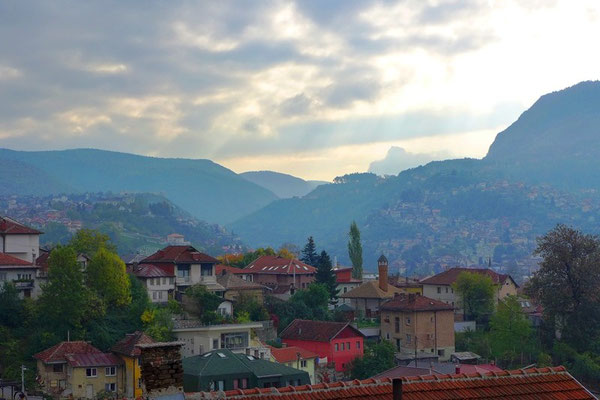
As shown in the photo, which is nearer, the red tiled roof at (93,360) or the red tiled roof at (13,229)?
the red tiled roof at (93,360)

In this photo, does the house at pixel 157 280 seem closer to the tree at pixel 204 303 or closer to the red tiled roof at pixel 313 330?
the tree at pixel 204 303

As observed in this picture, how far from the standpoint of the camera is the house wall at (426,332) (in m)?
64.8

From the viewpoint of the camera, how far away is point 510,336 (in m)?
64.5

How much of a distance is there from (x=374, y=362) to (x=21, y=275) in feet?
80.2

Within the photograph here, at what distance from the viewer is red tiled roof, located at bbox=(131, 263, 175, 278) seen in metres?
62.7

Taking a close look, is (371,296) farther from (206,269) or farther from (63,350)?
(63,350)

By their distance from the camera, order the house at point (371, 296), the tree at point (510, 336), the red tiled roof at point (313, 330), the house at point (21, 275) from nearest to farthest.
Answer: the house at point (21, 275), the red tiled roof at point (313, 330), the tree at point (510, 336), the house at point (371, 296)

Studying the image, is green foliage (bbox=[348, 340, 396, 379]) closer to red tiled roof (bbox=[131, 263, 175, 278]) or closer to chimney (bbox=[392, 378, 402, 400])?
red tiled roof (bbox=[131, 263, 175, 278])

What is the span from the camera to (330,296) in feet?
245

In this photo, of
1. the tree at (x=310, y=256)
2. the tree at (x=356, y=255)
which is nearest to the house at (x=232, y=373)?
the tree at (x=310, y=256)

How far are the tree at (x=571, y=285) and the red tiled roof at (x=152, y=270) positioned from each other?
91.2 ft

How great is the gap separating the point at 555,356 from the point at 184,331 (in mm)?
27558

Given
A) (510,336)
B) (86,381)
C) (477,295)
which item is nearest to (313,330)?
(510,336)

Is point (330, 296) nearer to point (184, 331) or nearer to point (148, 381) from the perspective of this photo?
point (184, 331)
